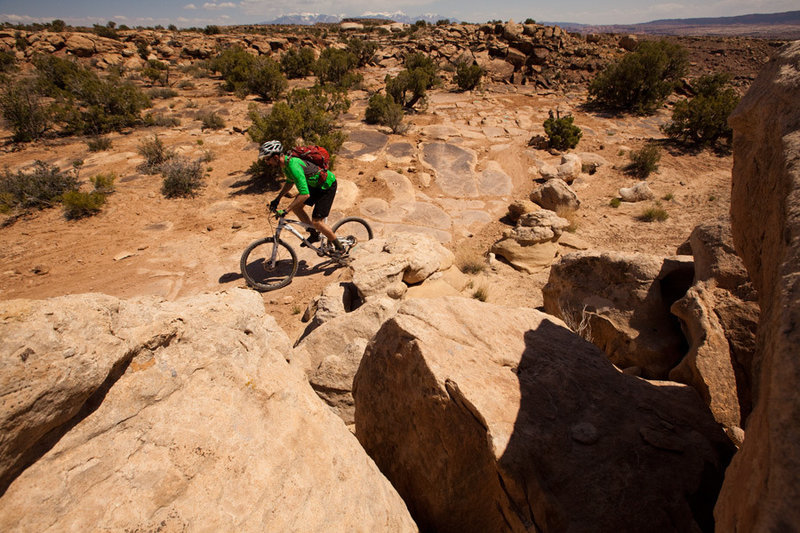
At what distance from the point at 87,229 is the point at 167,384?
7.12 meters

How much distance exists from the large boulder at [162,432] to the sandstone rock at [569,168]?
27.4 feet

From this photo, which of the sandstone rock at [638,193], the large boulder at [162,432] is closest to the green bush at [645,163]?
the sandstone rock at [638,193]

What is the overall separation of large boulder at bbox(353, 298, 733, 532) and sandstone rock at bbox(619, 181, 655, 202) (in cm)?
639

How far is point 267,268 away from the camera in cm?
495

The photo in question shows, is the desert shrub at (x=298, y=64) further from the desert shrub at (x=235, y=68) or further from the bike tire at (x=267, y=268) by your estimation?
the bike tire at (x=267, y=268)

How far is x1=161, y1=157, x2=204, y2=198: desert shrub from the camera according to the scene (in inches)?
292

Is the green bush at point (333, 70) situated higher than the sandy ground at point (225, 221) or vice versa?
the green bush at point (333, 70)

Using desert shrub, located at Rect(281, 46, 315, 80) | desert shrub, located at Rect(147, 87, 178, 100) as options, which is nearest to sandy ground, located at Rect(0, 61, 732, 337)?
desert shrub, located at Rect(147, 87, 178, 100)

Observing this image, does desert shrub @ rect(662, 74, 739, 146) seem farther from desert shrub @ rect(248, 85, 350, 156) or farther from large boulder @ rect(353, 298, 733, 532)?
large boulder @ rect(353, 298, 733, 532)

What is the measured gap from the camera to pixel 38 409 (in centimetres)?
103

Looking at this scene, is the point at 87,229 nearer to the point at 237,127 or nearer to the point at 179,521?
the point at 237,127

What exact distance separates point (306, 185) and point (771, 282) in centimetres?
414

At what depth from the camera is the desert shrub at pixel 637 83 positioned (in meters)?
13.1

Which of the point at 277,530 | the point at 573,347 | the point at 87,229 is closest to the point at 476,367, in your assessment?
the point at 573,347
